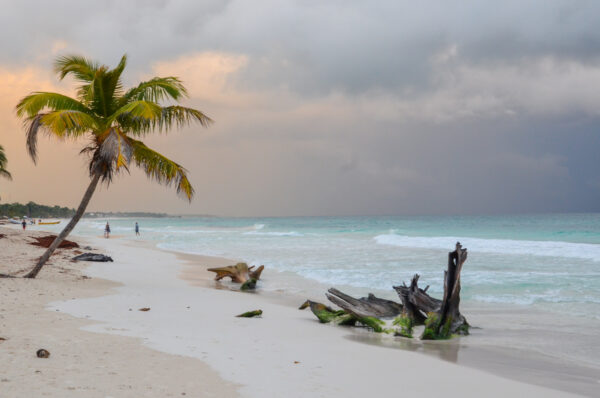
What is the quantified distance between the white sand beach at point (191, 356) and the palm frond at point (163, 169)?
3973 millimetres

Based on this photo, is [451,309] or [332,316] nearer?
[451,309]

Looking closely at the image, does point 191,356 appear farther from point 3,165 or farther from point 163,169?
point 3,165

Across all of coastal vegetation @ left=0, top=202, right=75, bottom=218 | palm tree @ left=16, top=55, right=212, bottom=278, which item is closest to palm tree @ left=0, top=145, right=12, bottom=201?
palm tree @ left=16, top=55, right=212, bottom=278

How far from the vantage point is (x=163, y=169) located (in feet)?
45.6

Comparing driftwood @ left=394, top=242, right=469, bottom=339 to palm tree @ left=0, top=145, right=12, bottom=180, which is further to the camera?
palm tree @ left=0, top=145, right=12, bottom=180

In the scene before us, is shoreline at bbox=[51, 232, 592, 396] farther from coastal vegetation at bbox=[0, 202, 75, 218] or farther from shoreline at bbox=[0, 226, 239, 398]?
coastal vegetation at bbox=[0, 202, 75, 218]

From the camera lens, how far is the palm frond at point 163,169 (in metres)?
13.8

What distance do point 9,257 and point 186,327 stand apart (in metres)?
13.3

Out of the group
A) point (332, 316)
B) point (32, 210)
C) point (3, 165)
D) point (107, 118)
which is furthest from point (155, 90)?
point (32, 210)

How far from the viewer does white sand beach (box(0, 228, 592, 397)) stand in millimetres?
4797

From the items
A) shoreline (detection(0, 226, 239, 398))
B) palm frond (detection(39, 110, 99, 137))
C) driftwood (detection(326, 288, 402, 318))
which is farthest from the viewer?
palm frond (detection(39, 110, 99, 137))

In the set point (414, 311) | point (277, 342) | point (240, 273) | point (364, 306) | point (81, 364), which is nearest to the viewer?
point (81, 364)

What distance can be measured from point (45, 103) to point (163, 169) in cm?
377

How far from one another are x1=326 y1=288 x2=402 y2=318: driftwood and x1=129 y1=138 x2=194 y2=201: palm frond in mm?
5922
